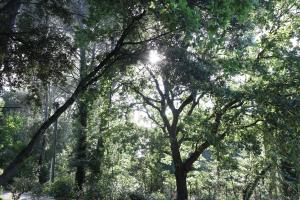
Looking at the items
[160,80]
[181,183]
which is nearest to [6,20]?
[160,80]

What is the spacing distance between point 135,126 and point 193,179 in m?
7.56

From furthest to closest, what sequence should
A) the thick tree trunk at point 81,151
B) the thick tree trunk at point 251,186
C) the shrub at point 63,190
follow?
the thick tree trunk at point 81,151, the thick tree trunk at point 251,186, the shrub at point 63,190

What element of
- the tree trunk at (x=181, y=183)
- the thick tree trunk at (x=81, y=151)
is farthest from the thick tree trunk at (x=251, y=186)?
the thick tree trunk at (x=81, y=151)

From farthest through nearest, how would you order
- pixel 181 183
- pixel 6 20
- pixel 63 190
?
pixel 63 190 < pixel 181 183 < pixel 6 20

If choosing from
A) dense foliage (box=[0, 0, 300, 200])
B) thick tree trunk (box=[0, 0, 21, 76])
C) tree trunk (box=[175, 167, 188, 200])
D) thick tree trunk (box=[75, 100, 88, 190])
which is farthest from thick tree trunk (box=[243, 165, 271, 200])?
thick tree trunk (box=[0, 0, 21, 76])

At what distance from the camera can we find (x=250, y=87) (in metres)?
14.4

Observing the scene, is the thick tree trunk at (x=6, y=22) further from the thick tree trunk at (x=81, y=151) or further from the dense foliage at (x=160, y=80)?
the thick tree trunk at (x=81, y=151)

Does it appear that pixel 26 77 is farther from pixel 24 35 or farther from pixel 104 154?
pixel 104 154

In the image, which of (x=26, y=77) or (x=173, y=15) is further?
(x=26, y=77)

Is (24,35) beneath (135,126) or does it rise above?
beneath

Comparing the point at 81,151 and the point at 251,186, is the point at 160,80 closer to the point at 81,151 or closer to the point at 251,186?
the point at 81,151

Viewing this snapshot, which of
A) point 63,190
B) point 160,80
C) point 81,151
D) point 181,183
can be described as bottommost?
point 181,183

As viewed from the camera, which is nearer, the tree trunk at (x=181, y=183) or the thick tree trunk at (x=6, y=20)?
the thick tree trunk at (x=6, y=20)

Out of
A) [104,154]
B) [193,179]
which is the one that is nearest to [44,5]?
[104,154]
